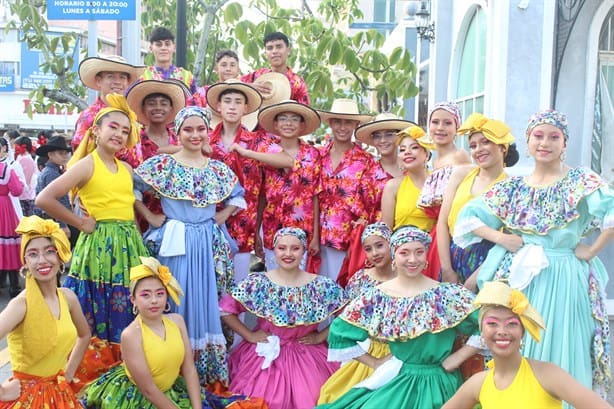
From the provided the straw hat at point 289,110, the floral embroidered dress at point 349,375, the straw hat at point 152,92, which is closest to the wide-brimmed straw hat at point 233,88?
the straw hat at point 289,110

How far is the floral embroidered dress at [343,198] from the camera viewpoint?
5.84 meters

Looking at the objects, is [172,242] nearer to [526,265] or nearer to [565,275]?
[526,265]

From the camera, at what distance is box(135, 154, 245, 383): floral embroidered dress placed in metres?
5.06

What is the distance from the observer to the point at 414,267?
4.34m

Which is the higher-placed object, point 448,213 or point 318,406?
point 448,213

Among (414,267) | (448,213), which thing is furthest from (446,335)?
(448,213)

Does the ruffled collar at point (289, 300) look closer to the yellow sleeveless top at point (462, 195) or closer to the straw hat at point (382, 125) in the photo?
the yellow sleeveless top at point (462, 195)

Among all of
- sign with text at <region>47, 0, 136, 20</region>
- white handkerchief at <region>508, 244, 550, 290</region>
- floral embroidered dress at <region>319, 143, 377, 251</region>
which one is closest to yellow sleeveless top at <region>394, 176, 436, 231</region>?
floral embroidered dress at <region>319, 143, 377, 251</region>

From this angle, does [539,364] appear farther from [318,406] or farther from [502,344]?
[318,406]

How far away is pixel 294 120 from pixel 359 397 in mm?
2441

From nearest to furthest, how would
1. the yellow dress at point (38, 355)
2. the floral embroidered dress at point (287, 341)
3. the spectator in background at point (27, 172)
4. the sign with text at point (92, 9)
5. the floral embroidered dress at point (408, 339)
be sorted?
the yellow dress at point (38, 355) → the floral embroidered dress at point (408, 339) → the floral embroidered dress at point (287, 341) → the sign with text at point (92, 9) → the spectator in background at point (27, 172)

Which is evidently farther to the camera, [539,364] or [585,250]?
[585,250]

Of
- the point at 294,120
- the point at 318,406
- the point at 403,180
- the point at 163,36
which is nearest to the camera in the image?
the point at 318,406

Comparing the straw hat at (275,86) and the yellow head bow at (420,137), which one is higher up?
the straw hat at (275,86)
